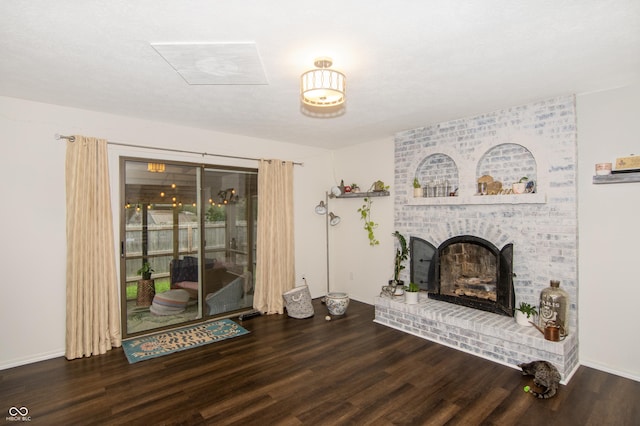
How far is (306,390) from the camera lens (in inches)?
109

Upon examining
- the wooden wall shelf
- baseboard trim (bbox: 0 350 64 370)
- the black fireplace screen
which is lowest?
baseboard trim (bbox: 0 350 64 370)

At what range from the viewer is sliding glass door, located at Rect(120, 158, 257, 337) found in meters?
3.91

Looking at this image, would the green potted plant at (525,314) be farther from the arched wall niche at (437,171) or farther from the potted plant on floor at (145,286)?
the potted plant on floor at (145,286)

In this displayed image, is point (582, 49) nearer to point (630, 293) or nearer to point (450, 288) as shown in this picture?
point (630, 293)

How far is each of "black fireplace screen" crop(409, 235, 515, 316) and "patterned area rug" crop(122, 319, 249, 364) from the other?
8.47 feet

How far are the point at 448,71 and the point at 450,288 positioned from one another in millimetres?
2680

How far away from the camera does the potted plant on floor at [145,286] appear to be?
13.0 ft

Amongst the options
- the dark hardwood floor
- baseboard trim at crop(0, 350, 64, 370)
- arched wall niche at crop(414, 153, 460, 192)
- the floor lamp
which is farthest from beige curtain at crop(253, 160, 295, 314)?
baseboard trim at crop(0, 350, 64, 370)

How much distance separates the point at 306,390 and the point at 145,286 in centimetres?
251

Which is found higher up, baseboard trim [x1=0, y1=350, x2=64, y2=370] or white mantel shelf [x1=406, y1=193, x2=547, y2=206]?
white mantel shelf [x1=406, y1=193, x2=547, y2=206]

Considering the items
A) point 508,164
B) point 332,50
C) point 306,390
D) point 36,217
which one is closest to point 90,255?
point 36,217

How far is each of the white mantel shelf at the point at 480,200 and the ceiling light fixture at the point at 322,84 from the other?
90.7 inches

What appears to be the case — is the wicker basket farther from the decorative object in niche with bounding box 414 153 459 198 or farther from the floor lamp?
the decorative object in niche with bounding box 414 153 459 198

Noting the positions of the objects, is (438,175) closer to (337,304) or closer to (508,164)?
(508,164)
